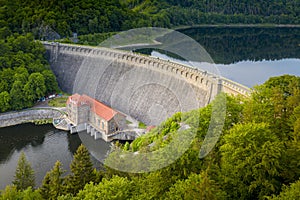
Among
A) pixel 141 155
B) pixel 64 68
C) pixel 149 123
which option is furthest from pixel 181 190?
pixel 64 68

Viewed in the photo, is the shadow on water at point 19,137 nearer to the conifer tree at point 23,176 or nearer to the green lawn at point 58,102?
the green lawn at point 58,102

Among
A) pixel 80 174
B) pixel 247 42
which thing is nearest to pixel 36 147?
pixel 80 174

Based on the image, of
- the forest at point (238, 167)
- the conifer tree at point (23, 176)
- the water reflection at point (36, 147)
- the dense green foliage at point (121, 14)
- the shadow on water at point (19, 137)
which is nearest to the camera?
the forest at point (238, 167)

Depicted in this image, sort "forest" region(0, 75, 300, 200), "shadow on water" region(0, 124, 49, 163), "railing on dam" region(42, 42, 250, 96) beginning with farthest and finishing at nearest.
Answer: "shadow on water" region(0, 124, 49, 163) < "railing on dam" region(42, 42, 250, 96) < "forest" region(0, 75, 300, 200)

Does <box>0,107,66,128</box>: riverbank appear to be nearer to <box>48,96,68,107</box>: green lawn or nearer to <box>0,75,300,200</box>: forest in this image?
<box>48,96,68,107</box>: green lawn

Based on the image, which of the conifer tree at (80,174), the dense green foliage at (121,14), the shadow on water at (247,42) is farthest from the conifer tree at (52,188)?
the shadow on water at (247,42)

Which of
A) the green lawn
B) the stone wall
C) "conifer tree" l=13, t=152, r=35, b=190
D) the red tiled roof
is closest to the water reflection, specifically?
the stone wall

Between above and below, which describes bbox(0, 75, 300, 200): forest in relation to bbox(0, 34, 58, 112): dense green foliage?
above
